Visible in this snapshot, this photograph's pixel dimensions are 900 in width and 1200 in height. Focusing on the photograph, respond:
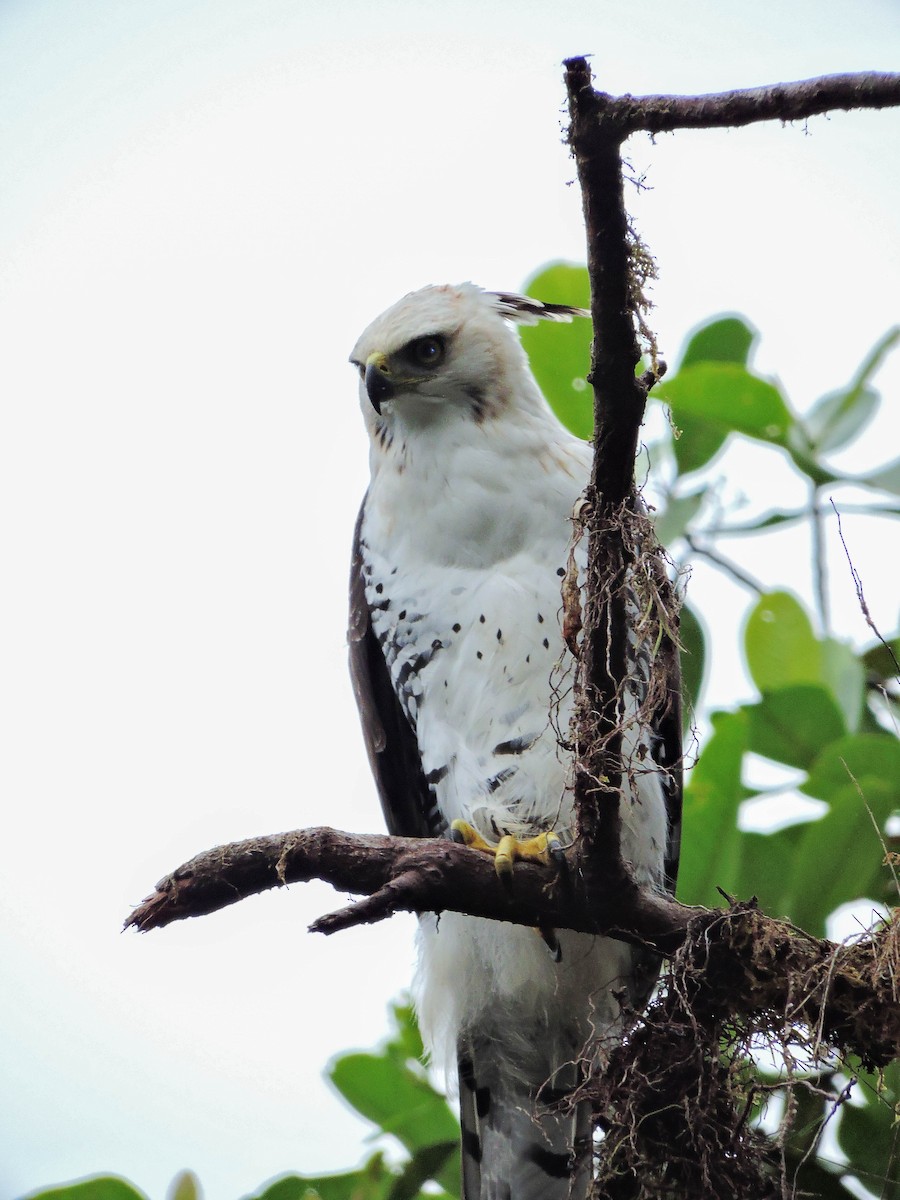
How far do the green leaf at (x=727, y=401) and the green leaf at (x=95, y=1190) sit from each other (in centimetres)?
274

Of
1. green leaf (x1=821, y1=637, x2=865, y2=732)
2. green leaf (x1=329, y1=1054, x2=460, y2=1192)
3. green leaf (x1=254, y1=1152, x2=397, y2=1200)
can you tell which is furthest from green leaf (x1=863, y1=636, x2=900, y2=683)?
green leaf (x1=254, y1=1152, x2=397, y2=1200)

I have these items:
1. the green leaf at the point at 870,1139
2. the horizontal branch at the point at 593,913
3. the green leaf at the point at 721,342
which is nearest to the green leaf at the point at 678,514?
the green leaf at the point at 721,342

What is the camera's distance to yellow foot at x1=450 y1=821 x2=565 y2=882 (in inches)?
95.8

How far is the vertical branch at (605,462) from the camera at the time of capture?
6.10ft

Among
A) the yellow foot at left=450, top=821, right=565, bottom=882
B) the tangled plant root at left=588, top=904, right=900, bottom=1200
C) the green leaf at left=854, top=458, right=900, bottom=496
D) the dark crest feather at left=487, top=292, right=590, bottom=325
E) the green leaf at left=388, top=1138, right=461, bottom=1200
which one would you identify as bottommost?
the green leaf at left=388, top=1138, right=461, bottom=1200

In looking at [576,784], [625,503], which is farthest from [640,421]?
[576,784]

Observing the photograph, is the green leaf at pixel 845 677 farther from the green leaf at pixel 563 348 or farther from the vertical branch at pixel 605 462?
the vertical branch at pixel 605 462

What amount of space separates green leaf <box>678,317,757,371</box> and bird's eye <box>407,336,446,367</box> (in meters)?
1.11

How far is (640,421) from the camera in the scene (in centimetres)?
205

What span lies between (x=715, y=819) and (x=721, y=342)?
5.72 ft

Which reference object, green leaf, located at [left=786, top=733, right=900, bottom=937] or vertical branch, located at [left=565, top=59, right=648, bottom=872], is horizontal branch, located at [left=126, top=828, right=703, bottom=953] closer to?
vertical branch, located at [left=565, top=59, right=648, bottom=872]

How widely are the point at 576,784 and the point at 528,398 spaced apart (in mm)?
1604

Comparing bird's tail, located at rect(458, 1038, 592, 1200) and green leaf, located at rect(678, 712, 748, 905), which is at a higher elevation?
green leaf, located at rect(678, 712, 748, 905)

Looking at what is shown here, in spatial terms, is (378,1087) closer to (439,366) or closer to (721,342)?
(439,366)
